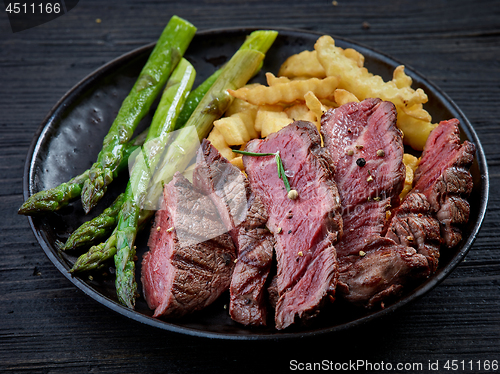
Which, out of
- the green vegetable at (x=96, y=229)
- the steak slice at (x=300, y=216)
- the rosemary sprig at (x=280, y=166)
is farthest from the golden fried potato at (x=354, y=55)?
the green vegetable at (x=96, y=229)

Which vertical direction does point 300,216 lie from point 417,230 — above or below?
below

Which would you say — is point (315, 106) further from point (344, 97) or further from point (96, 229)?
point (96, 229)

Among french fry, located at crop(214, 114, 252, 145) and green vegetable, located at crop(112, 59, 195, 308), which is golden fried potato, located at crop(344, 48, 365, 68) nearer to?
french fry, located at crop(214, 114, 252, 145)

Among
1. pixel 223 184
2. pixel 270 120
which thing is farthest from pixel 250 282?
pixel 270 120

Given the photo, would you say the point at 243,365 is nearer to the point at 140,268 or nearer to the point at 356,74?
the point at 140,268

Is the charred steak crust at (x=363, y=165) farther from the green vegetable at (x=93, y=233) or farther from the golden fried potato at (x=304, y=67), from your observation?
the green vegetable at (x=93, y=233)
